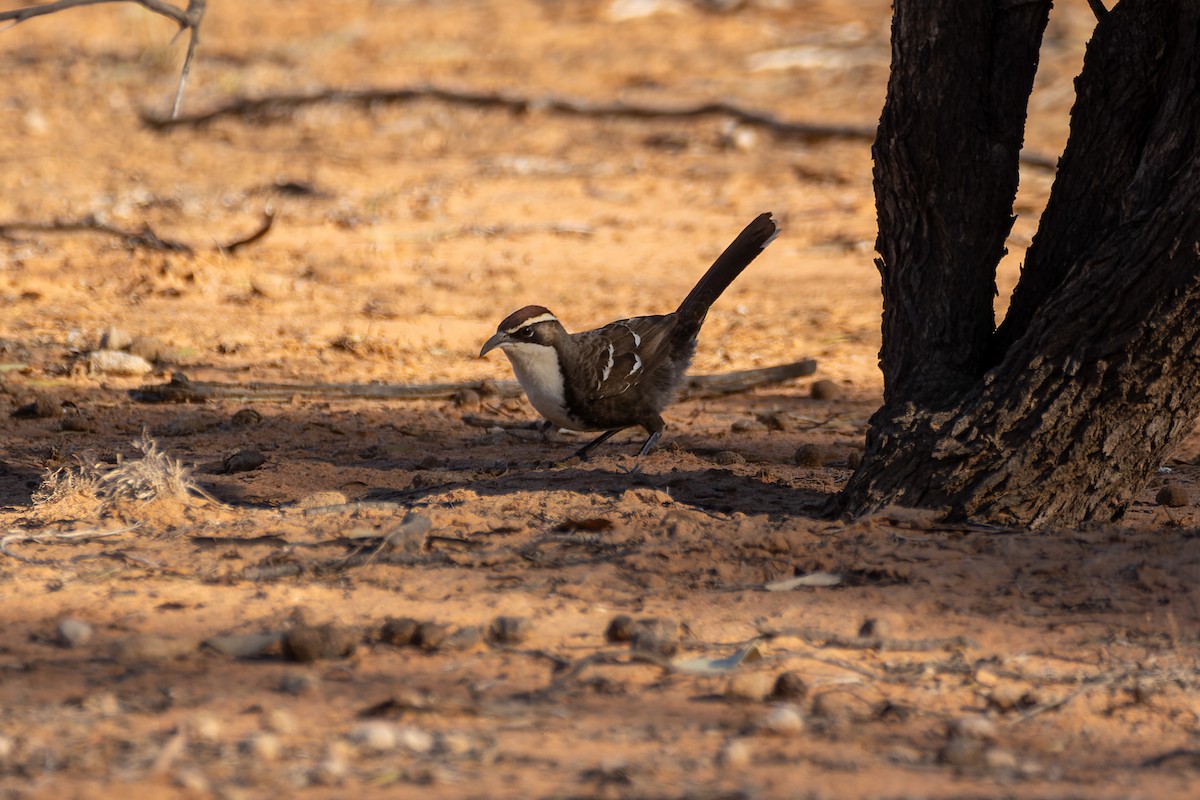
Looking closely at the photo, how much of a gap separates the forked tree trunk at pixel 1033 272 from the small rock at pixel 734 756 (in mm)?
1715

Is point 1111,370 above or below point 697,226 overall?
below

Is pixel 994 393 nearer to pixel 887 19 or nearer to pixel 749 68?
pixel 749 68

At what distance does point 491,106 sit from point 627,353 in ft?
28.3

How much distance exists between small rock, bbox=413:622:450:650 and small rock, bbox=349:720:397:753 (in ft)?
1.73

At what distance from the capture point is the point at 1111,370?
422cm

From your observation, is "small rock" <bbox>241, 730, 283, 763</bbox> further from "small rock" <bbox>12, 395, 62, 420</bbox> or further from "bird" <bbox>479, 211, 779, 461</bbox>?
"small rock" <bbox>12, 395, 62, 420</bbox>

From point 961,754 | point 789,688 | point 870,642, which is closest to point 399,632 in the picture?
point 789,688

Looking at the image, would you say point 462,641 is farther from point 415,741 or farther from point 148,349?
point 148,349

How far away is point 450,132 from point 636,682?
1110cm

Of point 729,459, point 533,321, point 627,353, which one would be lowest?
point 729,459

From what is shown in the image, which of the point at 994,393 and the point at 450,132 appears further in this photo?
the point at 450,132

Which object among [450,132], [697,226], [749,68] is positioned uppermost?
[749,68]

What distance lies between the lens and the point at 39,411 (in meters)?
6.46

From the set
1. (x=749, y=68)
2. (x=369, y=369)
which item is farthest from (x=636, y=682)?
(x=749, y=68)
